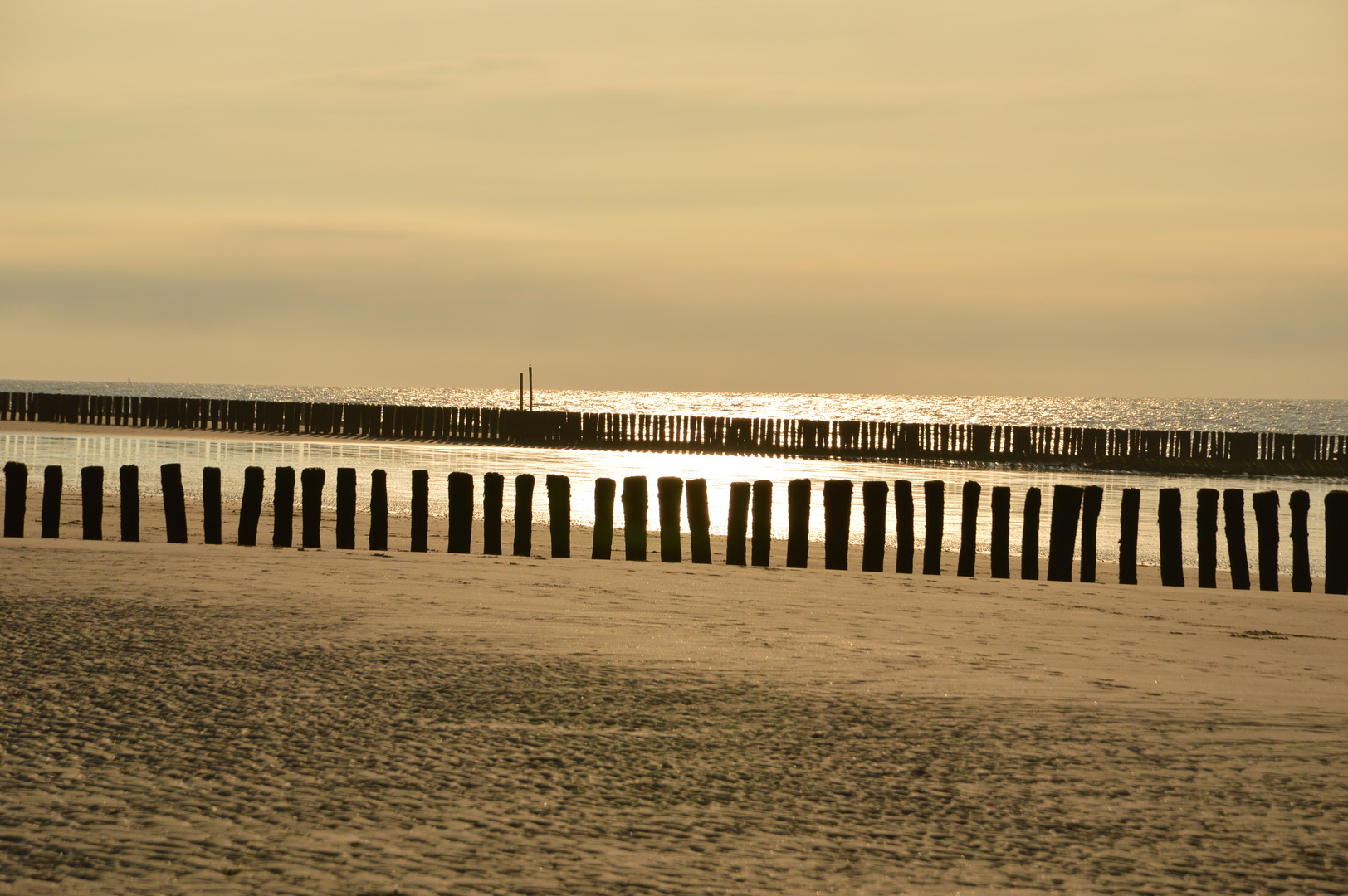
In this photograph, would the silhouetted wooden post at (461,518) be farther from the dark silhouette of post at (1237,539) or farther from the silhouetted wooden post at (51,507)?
the dark silhouette of post at (1237,539)

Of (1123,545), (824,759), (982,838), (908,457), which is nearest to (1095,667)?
(824,759)

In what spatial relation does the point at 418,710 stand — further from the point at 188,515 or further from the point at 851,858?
the point at 188,515

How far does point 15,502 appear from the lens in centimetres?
1111

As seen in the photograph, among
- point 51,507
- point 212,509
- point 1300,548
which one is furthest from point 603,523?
point 1300,548

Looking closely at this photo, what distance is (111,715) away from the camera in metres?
4.70

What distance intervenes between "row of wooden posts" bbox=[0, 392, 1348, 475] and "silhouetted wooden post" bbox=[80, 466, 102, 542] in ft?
87.6

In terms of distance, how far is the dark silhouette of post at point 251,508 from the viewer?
11195mm

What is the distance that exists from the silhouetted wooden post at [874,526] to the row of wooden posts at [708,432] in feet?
82.2

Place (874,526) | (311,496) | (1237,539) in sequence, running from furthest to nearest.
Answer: (311,496) < (1237,539) < (874,526)

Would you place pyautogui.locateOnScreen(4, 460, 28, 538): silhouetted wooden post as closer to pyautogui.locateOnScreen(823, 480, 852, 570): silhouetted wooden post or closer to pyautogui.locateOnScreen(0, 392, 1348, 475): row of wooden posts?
pyautogui.locateOnScreen(823, 480, 852, 570): silhouetted wooden post

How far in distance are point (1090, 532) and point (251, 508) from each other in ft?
24.3

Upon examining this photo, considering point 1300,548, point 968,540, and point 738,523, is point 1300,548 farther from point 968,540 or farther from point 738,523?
point 738,523

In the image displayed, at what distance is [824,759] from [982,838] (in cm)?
83

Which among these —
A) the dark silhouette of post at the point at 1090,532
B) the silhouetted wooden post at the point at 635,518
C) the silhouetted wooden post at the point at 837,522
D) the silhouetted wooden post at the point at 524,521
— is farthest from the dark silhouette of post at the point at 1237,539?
the silhouetted wooden post at the point at 524,521
